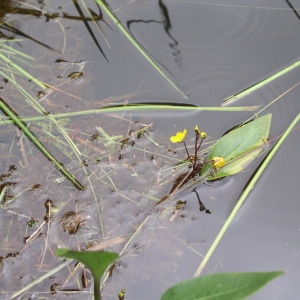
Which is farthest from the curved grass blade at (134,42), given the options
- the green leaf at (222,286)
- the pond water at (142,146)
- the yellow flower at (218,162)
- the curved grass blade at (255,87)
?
the green leaf at (222,286)

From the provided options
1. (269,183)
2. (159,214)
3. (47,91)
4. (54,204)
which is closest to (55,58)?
(47,91)

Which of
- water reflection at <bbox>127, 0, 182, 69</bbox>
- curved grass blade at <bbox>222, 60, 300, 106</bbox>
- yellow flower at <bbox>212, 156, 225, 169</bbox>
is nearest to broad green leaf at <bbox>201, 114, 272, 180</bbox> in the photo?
yellow flower at <bbox>212, 156, 225, 169</bbox>

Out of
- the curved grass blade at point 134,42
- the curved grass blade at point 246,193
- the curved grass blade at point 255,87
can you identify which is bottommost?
the curved grass blade at point 246,193

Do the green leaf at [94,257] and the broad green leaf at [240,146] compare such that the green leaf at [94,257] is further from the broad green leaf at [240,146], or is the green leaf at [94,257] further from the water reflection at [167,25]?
the water reflection at [167,25]

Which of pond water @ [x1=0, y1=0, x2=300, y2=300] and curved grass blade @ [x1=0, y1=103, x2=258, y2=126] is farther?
curved grass blade @ [x1=0, y1=103, x2=258, y2=126]

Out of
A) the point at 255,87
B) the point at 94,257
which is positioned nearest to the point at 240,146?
the point at 255,87

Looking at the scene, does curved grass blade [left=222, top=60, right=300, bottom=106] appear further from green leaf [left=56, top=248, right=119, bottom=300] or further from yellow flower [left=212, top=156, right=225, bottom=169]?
green leaf [left=56, top=248, right=119, bottom=300]
